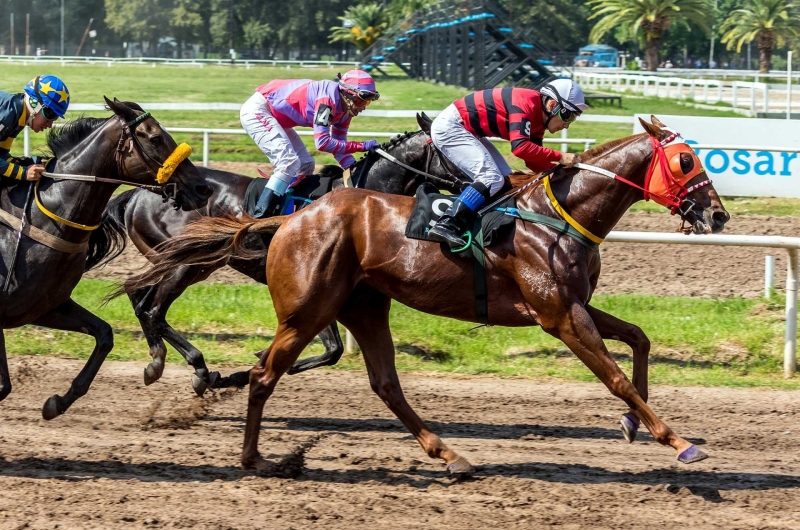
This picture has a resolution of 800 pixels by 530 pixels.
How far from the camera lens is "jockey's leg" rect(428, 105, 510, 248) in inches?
202

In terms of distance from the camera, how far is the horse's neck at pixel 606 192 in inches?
200

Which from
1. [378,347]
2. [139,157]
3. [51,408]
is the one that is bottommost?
[51,408]

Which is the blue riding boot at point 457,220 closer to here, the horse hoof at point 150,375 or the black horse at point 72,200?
the black horse at point 72,200

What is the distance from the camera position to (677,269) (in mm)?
9539

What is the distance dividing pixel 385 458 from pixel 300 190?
85.3 inches

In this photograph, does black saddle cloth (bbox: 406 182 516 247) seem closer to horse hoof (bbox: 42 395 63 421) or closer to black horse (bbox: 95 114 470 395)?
black horse (bbox: 95 114 470 395)

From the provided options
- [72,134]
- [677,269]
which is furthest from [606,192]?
[677,269]

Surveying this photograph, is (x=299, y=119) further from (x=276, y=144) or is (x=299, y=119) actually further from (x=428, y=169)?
(x=428, y=169)

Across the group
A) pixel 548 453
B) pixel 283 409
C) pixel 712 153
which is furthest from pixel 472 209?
pixel 712 153

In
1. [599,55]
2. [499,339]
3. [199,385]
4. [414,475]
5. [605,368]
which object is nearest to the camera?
[605,368]

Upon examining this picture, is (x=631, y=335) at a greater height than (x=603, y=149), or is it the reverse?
(x=603, y=149)

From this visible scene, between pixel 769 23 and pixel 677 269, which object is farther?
pixel 769 23

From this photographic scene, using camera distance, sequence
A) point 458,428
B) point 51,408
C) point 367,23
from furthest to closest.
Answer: point 367,23, point 458,428, point 51,408

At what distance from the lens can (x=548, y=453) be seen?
5.43 m
